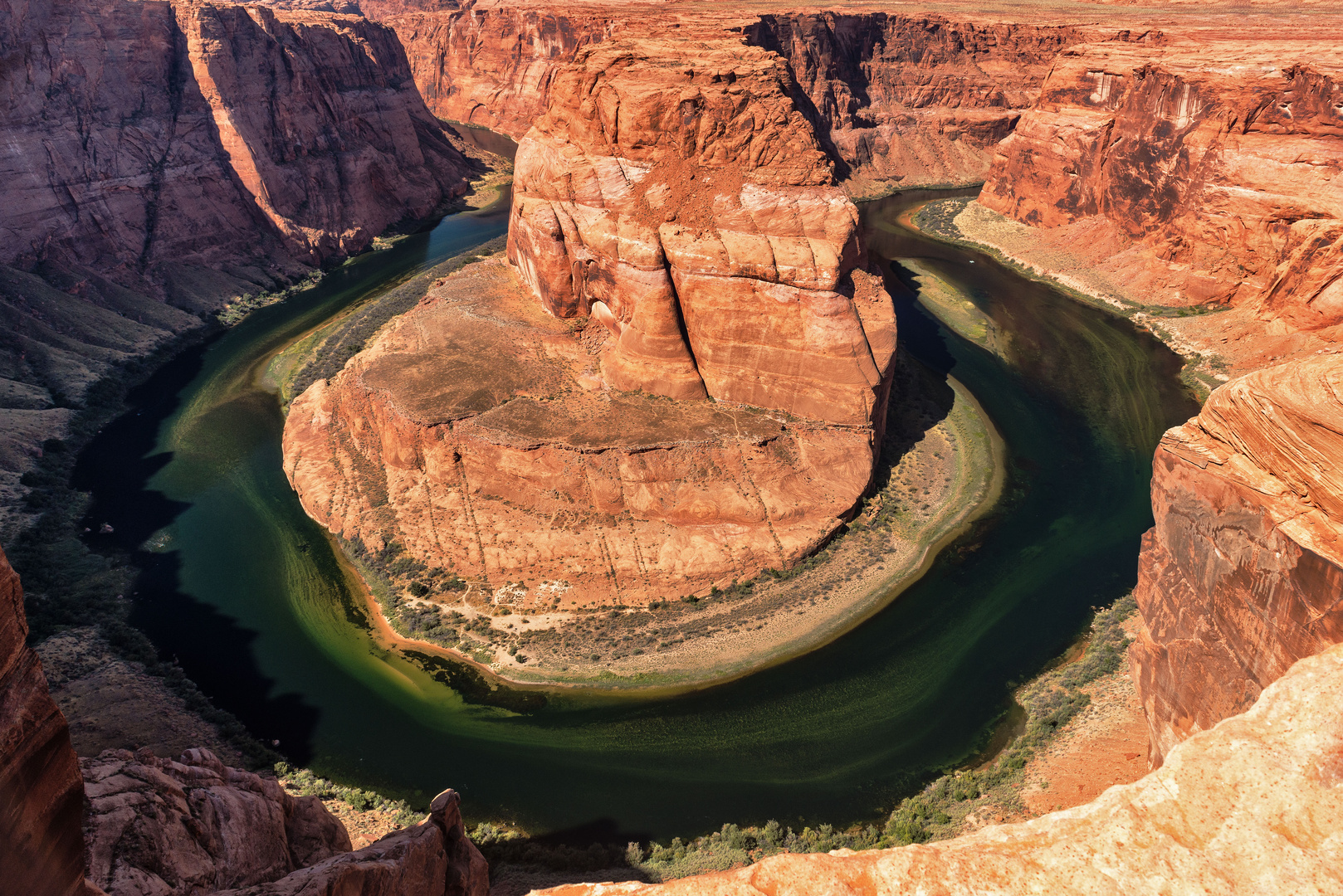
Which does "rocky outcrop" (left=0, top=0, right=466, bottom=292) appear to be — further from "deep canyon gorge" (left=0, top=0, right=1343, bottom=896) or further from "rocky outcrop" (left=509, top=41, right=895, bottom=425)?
"rocky outcrop" (left=509, top=41, right=895, bottom=425)

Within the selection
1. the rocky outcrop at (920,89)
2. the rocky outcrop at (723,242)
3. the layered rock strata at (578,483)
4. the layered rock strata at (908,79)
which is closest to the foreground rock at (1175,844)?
the layered rock strata at (578,483)

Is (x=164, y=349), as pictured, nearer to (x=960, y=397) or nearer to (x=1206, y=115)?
(x=960, y=397)

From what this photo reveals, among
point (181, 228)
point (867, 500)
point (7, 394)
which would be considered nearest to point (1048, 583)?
point (867, 500)

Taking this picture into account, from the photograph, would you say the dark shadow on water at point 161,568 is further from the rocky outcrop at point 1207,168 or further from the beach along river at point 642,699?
the rocky outcrop at point 1207,168

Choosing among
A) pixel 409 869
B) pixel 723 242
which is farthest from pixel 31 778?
pixel 723 242

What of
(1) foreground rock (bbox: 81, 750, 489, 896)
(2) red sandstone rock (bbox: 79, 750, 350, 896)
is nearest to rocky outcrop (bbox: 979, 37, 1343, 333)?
(1) foreground rock (bbox: 81, 750, 489, 896)

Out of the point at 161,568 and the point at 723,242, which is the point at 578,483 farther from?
the point at 161,568
